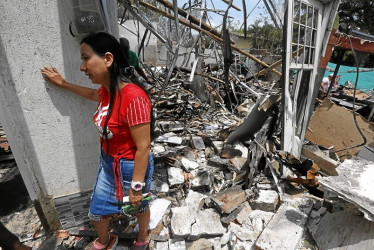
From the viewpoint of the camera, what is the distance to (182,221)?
92.9 inches

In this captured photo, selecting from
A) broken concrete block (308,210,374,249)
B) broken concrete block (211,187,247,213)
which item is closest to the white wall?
broken concrete block (211,187,247,213)

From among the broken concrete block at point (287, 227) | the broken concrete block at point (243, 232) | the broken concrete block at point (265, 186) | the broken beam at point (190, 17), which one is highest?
the broken beam at point (190, 17)

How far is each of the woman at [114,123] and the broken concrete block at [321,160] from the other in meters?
3.53

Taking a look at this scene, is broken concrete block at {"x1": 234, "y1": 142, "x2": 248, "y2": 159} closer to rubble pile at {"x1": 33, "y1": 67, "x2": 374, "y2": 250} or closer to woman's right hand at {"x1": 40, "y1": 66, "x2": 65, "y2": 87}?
rubble pile at {"x1": 33, "y1": 67, "x2": 374, "y2": 250}

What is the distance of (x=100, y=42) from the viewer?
1.33 metres

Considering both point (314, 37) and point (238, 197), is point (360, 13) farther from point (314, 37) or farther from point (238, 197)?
point (238, 197)

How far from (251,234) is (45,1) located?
3102 mm

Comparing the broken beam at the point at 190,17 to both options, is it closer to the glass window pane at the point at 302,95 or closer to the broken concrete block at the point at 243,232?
the glass window pane at the point at 302,95

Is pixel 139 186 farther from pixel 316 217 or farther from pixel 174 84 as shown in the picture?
pixel 174 84

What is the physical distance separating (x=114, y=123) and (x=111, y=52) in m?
0.51

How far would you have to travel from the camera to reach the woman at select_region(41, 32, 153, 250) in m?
1.37

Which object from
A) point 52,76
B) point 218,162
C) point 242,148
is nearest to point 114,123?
point 52,76

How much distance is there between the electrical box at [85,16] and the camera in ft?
4.99

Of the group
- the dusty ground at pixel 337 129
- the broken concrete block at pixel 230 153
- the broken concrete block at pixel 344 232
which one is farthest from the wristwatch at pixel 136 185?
the dusty ground at pixel 337 129
